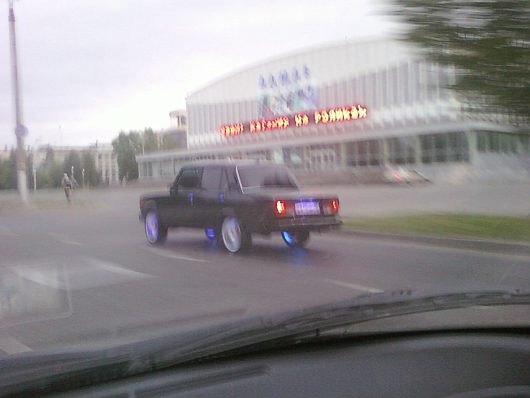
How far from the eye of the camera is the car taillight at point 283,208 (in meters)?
10.8

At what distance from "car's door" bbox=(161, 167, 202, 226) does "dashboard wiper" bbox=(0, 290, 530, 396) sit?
892 cm

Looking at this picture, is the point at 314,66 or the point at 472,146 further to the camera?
the point at 472,146

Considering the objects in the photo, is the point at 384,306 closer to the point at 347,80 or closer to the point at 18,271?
the point at 18,271

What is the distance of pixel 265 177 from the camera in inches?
463

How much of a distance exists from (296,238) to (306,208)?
1.13m

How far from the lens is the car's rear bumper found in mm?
10852

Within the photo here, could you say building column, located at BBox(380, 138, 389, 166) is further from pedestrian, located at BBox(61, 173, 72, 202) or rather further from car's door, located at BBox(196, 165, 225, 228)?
car's door, located at BBox(196, 165, 225, 228)

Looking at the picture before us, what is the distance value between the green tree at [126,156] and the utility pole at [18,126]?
6.07 ft

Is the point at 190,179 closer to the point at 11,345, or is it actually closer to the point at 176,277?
the point at 176,277

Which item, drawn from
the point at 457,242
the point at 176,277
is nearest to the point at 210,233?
the point at 176,277

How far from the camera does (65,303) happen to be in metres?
6.65

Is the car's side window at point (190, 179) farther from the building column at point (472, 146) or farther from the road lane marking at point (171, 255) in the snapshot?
the building column at point (472, 146)

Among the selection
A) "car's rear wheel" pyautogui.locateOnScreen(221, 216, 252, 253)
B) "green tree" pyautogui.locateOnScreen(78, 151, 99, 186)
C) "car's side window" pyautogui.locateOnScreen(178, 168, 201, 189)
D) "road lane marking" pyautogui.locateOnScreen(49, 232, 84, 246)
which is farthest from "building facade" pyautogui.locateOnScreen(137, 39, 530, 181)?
"car's rear wheel" pyautogui.locateOnScreen(221, 216, 252, 253)

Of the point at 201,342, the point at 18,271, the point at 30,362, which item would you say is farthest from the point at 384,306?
the point at 18,271
